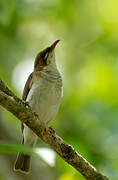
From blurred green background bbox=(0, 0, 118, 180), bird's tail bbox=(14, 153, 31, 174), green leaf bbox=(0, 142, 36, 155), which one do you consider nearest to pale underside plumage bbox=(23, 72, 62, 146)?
blurred green background bbox=(0, 0, 118, 180)

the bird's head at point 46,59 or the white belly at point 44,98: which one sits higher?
the bird's head at point 46,59

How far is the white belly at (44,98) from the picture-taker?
18.0 feet

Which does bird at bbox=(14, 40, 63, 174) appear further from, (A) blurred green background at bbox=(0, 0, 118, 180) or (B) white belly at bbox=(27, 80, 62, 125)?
(A) blurred green background at bbox=(0, 0, 118, 180)

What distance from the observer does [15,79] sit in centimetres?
751

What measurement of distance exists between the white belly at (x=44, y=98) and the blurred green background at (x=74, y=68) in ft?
1.53

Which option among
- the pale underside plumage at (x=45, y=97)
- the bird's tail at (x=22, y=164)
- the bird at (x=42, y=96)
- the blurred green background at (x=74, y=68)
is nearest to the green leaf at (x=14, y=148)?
the blurred green background at (x=74, y=68)

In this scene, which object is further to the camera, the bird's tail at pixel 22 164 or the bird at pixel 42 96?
the bird's tail at pixel 22 164

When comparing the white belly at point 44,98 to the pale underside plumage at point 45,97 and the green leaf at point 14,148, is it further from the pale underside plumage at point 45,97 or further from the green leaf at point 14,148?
the green leaf at point 14,148

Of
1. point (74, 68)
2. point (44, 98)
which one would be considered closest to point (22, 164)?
point (44, 98)

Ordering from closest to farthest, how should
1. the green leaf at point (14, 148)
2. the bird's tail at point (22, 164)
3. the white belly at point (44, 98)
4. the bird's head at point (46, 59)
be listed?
the green leaf at point (14, 148) < the white belly at point (44, 98) < the bird's tail at point (22, 164) < the bird's head at point (46, 59)

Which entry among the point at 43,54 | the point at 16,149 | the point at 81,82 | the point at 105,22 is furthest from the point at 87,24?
the point at 16,149

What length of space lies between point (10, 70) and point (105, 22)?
7.17ft

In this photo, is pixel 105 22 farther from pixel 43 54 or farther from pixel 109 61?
pixel 43 54

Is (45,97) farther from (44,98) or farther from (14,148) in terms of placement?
(14,148)
